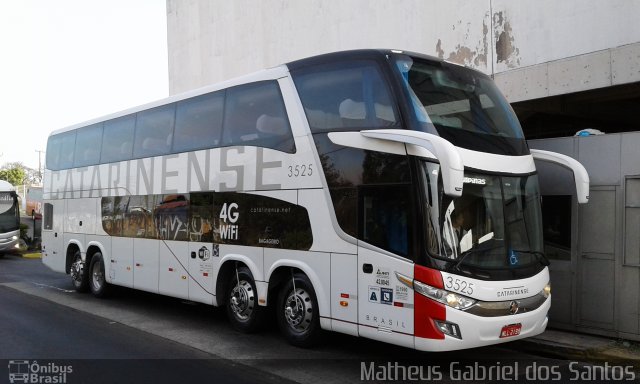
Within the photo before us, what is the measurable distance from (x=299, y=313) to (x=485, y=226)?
9.27 ft

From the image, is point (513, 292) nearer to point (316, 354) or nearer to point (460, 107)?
→ point (460, 107)

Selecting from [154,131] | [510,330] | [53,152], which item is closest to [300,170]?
[510,330]

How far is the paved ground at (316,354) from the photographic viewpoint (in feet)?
22.8

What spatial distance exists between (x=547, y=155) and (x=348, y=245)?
3147 mm

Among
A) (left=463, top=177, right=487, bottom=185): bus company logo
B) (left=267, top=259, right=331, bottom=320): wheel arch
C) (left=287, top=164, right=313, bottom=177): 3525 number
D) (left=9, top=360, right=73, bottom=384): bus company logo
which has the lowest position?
(left=9, top=360, right=73, bottom=384): bus company logo

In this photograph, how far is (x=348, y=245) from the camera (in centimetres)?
732

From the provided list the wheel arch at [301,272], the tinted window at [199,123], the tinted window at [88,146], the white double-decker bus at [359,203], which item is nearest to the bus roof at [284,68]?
the white double-decker bus at [359,203]

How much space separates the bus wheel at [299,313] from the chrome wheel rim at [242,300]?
26.4 inches

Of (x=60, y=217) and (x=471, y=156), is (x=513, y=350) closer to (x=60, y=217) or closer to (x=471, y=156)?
(x=471, y=156)

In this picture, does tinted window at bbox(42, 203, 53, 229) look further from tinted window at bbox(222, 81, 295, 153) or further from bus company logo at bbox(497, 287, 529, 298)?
bus company logo at bbox(497, 287, 529, 298)

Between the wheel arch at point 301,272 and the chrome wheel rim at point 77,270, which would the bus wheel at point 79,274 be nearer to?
the chrome wheel rim at point 77,270

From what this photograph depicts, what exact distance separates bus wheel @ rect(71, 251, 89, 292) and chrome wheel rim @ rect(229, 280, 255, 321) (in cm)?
551

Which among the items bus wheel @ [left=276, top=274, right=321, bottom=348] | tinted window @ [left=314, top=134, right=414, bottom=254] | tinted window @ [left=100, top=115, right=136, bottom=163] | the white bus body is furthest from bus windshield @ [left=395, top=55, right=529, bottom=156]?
the white bus body

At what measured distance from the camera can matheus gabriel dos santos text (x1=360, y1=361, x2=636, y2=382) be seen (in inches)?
267
